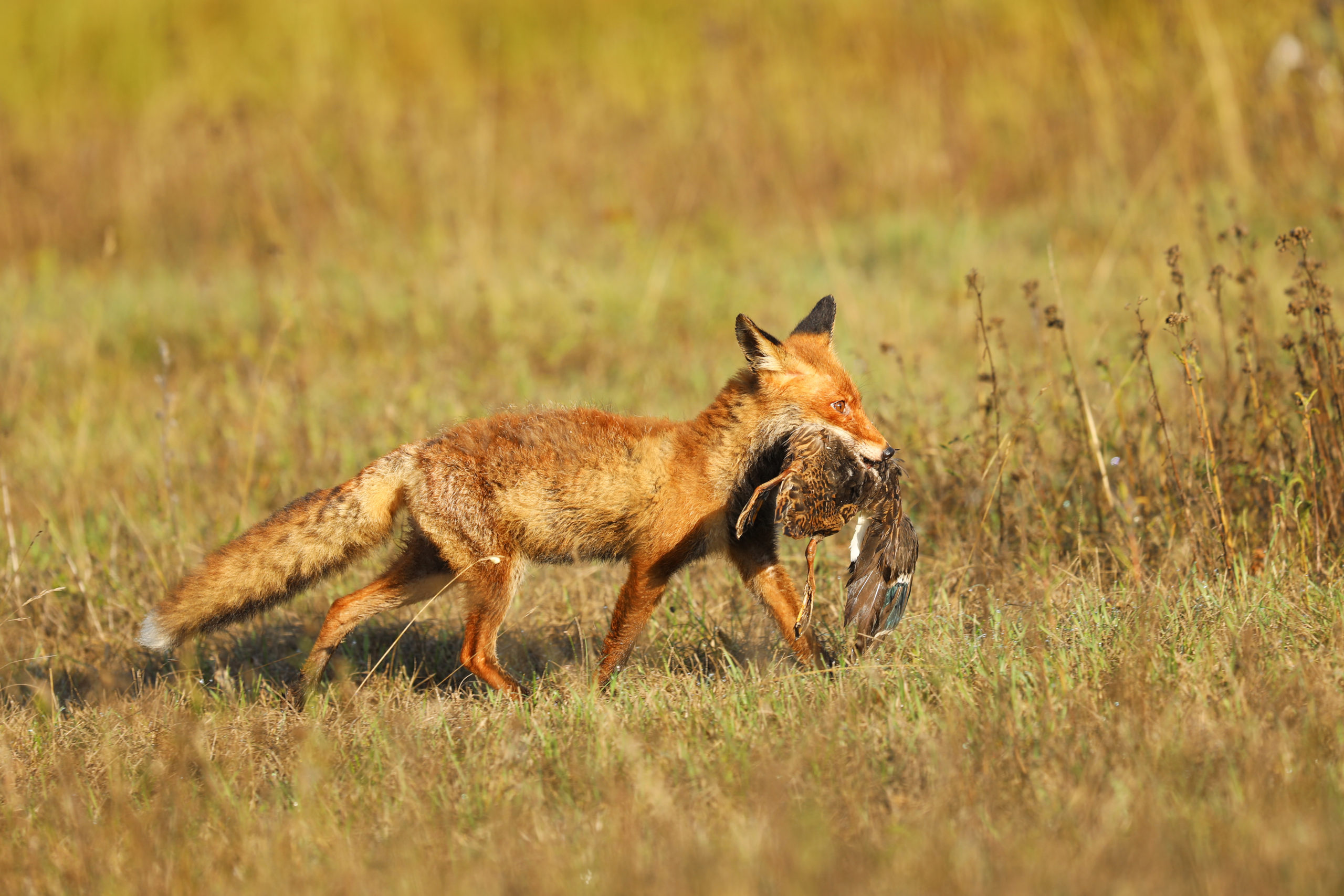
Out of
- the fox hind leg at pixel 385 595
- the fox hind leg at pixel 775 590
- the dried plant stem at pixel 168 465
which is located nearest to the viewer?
the fox hind leg at pixel 775 590

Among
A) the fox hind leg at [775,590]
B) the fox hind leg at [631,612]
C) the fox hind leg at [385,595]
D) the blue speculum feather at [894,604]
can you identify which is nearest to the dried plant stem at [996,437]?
the blue speculum feather at [894,604]

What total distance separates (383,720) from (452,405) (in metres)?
3.38

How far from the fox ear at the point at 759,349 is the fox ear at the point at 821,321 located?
37cm

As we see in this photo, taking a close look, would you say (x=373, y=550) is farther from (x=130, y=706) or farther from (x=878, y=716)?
(x=878, y=716)

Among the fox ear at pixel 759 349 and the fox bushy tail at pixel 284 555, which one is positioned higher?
the fox ear at pixel 759 349

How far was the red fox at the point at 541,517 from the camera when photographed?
3.90 meters

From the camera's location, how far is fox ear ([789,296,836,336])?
14.7 feet

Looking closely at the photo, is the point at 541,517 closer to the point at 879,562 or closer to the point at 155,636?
the point at 879,562

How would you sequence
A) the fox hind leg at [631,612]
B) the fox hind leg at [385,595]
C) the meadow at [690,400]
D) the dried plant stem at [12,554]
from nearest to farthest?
the meadow at [690,400] → the fox hind leg at [631,612] → the fox hind leg at [385,595] → the dried plant stem at [12,554]

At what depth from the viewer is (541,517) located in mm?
3963

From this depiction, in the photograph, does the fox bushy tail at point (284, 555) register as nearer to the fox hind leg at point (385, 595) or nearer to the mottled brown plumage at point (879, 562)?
the fox hind leg at point (385, 595)

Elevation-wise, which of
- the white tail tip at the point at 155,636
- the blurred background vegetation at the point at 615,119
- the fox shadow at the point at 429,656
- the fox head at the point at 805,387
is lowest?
the fox shadow at the point at 429,656

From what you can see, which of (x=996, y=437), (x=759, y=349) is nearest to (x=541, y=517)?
(x=759, y=349)

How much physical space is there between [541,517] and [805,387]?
3.48 ft
